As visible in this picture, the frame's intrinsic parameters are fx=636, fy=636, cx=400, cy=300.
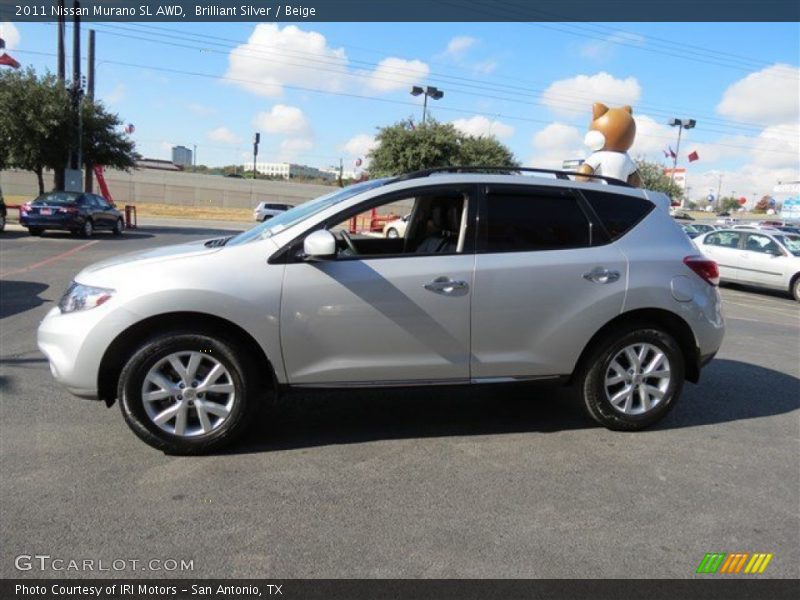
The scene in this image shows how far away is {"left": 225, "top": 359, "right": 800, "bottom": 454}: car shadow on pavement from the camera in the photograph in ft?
14.2

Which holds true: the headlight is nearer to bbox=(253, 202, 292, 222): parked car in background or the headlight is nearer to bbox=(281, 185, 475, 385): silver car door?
bbox=(281, 185, 475, 385): silver car door

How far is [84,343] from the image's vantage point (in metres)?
3.76

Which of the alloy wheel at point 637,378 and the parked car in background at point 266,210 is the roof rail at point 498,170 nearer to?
the alloy wheel at point 637,378

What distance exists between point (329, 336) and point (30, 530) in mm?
1822

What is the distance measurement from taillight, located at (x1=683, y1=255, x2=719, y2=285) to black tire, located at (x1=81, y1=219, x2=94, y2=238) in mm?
19797

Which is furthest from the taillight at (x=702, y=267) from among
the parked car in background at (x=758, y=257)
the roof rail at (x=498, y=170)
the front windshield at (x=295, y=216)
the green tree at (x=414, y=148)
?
the green tree at (x=414, y=148)

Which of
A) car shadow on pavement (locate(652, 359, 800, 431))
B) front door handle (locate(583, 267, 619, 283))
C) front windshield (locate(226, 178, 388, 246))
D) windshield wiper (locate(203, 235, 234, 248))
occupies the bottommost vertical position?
car shadow on pavement (locate(652, 359, 800, 431))

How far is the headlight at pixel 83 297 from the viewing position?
3.79 metres

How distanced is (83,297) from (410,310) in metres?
2.00

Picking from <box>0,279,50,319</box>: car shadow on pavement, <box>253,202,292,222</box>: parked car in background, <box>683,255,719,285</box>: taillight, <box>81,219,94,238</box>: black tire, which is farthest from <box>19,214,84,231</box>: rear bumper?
<box>253,202,292,222</box>: parked car in background

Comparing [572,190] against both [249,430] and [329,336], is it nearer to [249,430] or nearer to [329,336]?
[329,336]

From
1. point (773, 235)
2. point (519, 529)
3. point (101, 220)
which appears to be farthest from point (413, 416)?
point (101, 220)

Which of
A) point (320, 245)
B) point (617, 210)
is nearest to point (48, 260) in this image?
point (320, 245)

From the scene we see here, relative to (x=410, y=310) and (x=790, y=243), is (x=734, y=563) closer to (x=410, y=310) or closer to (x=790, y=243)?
(x=410, y=310)
